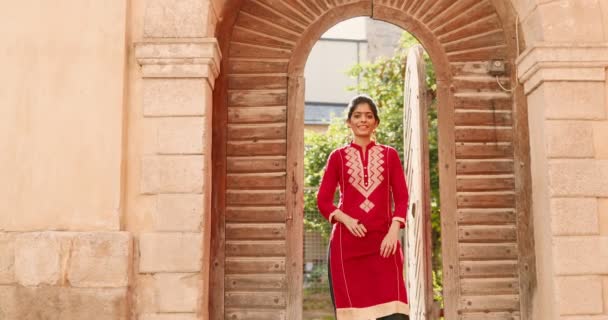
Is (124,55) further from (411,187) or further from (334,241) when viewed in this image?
(411,187)

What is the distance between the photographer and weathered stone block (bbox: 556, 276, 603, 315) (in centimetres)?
415

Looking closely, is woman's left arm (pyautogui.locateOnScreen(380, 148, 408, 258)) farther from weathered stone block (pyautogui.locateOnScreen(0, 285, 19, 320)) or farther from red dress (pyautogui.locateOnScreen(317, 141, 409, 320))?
weathered stone block (pyautogui.locateOnScreen(0, 285, 19, 320))

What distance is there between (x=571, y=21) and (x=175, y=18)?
2.57m

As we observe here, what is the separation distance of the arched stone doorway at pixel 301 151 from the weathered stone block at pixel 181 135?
33.3 inches

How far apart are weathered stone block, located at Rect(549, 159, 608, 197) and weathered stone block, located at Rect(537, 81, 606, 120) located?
11.9 inches

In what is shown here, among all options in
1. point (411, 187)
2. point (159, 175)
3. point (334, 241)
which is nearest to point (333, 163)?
point (334, 241)

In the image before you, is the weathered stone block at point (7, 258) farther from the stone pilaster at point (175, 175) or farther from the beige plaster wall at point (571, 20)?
the beige plaster wall at point (571, 20)

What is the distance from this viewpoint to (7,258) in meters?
4.11

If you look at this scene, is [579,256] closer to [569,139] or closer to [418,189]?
[569,139]

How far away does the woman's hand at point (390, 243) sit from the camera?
144 inches

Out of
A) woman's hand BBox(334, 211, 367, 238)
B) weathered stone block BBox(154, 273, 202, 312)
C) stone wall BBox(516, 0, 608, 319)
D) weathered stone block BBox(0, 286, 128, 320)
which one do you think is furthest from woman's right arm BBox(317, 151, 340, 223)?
stone wall BBox(516, 0, 608, 319)

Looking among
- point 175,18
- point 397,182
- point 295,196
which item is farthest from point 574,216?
point 175,18

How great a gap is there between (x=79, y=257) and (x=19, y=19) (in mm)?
1579

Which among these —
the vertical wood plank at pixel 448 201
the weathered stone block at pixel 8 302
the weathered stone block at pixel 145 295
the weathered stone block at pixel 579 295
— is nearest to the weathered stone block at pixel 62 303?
the weathered stone block at pixel 8 302
